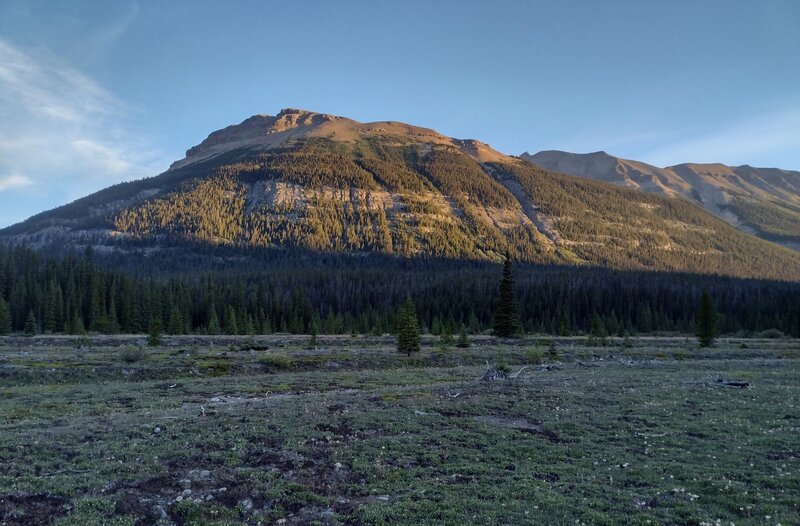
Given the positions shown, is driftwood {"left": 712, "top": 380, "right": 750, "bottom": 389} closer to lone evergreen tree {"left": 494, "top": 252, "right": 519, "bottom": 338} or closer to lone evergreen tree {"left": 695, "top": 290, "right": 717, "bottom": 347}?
lone evergreen tree {"left": 695, "top": 290, "right": 717, "bottom": 347}

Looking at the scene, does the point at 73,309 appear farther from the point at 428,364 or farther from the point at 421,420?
the point at 421,420

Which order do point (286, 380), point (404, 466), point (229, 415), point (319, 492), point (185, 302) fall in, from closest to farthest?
point (319, 492) < point (404, 466) < point (229, 415) < point (286, 380) < point (185, 302)

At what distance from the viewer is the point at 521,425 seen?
72.8 feet

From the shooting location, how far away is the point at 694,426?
842 inches

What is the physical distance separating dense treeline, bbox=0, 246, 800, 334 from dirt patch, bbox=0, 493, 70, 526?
7207cm

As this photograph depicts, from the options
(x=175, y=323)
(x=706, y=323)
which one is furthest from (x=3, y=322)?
(x=706, y=323)

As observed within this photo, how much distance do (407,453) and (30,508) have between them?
35.7 ft

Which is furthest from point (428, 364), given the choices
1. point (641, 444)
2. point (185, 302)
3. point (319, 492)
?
point (185, 302)

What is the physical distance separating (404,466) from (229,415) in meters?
11.0

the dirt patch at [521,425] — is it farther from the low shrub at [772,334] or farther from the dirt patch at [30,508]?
the low shrub at [772,334]

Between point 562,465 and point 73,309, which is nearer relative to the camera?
point 562,465

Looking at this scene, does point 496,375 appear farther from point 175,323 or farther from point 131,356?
point 175,323

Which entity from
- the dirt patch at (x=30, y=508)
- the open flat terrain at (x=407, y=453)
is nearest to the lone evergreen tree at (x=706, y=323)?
the open flat terrain at (x=407, y=453)

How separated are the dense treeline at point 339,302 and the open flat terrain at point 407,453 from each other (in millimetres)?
60802
